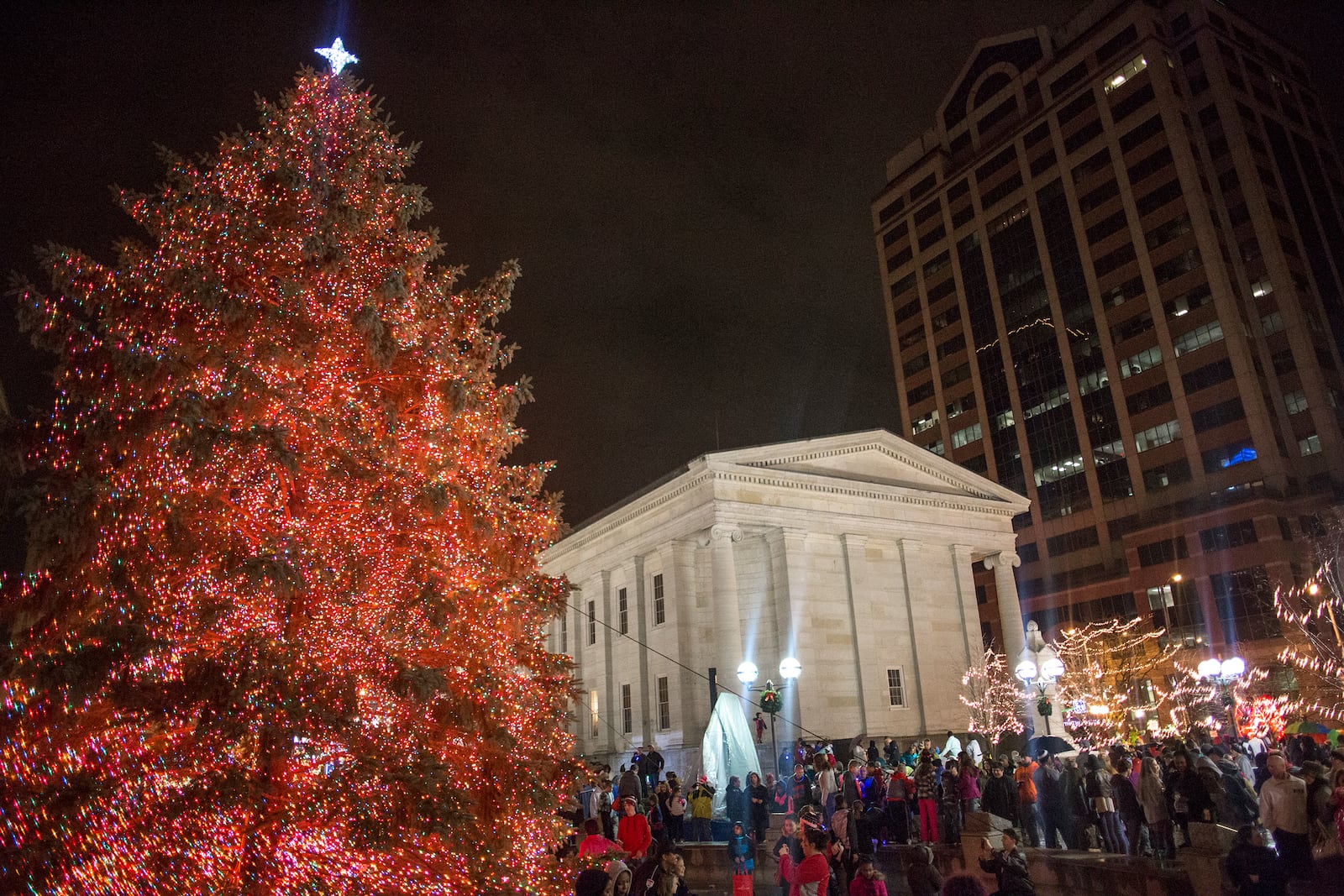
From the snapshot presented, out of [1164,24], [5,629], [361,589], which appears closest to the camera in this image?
[361,589]

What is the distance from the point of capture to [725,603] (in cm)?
3372

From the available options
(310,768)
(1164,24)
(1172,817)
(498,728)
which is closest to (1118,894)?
(1172,817)

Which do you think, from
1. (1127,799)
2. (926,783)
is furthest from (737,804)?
(1127,799)

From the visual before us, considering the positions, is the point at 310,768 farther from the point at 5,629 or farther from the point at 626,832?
the point at 626,832

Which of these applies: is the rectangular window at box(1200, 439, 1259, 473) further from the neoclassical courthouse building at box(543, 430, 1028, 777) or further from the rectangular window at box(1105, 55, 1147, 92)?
the rectangular window at box(1105, 55, 1147, 92)

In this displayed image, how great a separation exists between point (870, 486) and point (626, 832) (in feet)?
89.4

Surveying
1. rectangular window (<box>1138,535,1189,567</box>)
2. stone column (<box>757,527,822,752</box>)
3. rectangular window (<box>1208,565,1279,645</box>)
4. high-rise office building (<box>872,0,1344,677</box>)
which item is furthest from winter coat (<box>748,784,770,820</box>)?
rectangular window (<box>1138,535,1189,567</box>)

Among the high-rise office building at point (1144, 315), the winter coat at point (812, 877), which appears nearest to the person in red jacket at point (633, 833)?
the winter coat at point (812, 877)

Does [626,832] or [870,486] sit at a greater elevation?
[870,486]

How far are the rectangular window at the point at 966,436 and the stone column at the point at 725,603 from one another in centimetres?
5658

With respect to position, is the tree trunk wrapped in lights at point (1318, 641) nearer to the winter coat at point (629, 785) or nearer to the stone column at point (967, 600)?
the stone column at point (967, 600)

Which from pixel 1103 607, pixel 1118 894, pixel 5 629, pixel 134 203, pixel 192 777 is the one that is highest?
pixel 1103 607

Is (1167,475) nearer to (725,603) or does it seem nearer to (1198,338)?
(1198,338)

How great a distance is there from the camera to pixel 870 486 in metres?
38.5
